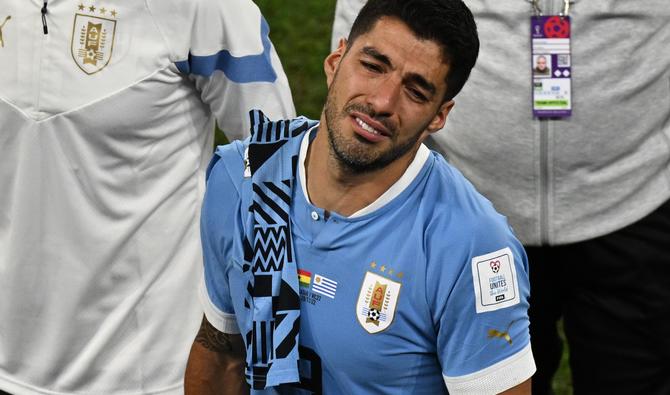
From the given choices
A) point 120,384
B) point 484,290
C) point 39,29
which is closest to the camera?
point 484,290

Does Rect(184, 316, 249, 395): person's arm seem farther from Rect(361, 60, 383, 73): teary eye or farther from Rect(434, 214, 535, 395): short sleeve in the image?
Rect(361, 60, 383, 73): teary eye

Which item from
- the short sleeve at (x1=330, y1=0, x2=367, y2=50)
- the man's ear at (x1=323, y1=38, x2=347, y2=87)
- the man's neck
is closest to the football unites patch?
the man's neck

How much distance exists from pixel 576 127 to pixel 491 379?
4.42ft

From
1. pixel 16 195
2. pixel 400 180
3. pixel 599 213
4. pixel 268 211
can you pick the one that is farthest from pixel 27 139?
pixel 599 213

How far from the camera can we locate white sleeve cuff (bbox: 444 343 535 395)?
3.64 metres

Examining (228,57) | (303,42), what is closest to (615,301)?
(228,57)

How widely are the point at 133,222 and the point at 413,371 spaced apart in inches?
44.8

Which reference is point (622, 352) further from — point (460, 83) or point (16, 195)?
point (16, 195)

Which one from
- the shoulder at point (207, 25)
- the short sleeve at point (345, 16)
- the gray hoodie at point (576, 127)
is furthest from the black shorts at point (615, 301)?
the shoulder at point (207, 25)

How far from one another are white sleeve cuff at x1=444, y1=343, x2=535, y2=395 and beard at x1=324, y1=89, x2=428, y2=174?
1.75ft

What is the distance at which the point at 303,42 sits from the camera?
830cm

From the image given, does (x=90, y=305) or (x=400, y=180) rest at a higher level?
(x=400, y=180)

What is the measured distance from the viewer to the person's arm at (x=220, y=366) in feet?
13.7

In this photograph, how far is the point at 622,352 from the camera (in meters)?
5.04
